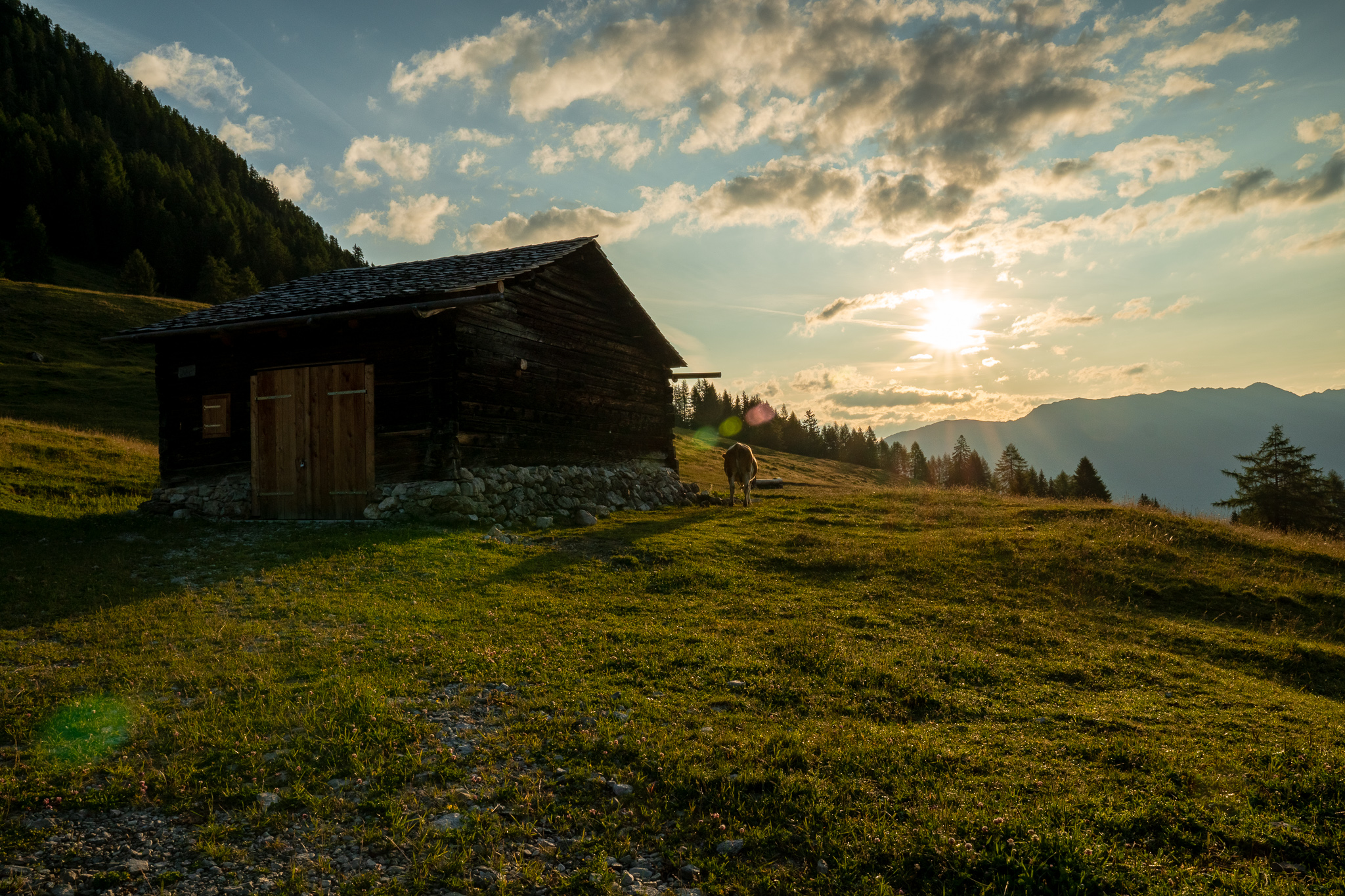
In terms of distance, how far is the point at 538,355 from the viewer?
19578 millimetres

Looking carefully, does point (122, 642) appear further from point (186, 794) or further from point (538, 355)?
point (538, 355)

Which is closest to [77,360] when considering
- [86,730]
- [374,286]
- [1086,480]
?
[374,286]

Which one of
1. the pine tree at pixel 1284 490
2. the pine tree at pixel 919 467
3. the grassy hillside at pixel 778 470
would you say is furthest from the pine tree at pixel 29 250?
the pine tree at pixel 1284 490

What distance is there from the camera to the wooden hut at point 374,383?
16.6 meters

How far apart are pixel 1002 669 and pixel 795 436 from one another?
97.5 meters

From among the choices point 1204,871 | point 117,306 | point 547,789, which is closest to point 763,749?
point 547,789

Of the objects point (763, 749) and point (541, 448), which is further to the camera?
point (541, 448)

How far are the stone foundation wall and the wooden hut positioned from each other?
5.9 inches

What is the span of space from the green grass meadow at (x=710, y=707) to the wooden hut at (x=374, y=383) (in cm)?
370

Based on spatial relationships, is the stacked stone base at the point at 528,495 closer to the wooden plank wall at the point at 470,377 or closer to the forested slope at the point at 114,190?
the wooden plank wall at the point at 470,377

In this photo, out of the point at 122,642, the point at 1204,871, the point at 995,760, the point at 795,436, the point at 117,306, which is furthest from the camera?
the point at 795,436

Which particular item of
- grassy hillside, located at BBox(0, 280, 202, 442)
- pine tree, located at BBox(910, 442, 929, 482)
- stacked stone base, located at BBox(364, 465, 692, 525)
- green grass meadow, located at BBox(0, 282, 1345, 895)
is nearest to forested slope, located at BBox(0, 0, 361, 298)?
grassy hillside, located at BBox(0, 280, 202, 442)

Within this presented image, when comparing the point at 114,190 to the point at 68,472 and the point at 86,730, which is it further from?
the point at 86,730

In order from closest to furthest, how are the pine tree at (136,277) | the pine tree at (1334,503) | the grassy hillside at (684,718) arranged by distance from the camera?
the grassy hillside at (684,718) → the pine tree at (1334,503) → the pine tree at (136,277)
